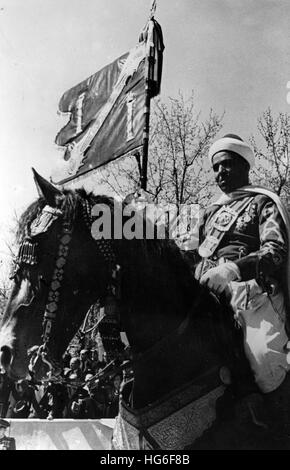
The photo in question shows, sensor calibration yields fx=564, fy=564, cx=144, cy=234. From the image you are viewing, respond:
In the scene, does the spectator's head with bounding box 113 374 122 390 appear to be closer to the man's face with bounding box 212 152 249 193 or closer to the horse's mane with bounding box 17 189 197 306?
the horse's mane with bounding box 17 189 197 306

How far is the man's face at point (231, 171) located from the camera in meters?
4.12

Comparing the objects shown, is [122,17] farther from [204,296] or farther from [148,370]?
[148,370]

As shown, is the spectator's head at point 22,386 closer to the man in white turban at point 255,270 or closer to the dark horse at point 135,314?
the dark horse at point 135,314

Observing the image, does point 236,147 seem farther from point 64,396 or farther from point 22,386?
point 22,386

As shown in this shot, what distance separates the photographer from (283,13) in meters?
4.32

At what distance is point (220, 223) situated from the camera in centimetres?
399

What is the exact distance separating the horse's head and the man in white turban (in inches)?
29.3

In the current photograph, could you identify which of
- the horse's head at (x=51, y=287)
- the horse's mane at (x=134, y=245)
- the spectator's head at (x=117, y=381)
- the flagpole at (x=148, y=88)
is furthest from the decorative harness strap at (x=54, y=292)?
the flagpole at (x=148, y=88)

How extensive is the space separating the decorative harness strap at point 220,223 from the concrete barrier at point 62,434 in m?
1.30

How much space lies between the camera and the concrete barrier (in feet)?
11.2

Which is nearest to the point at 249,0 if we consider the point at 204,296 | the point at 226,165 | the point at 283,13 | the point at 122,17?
the point at 283,13

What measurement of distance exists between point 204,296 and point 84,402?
1.04 m

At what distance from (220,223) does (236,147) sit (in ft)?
1.92

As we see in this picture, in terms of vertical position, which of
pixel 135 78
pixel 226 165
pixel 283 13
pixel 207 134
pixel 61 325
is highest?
pixel 283 13
